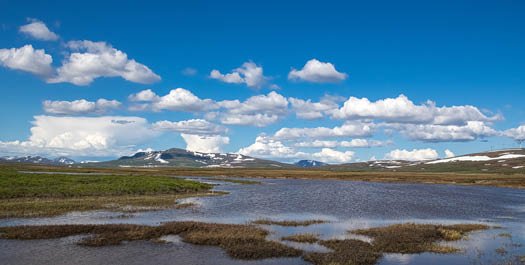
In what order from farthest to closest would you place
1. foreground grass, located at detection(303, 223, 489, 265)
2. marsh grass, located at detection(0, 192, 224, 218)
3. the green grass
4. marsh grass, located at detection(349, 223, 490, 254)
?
the green grass
marsh grass, located at detection(0, 192, 224, 218)
marsh grass, located at detection(349, 223, 490, 254)
foreground grass, located at detection(303, 223, 489, 265)

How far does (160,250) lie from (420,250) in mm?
17947

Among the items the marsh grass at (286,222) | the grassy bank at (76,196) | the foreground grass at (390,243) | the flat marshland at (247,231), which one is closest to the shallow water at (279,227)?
the flat marshland at (247,231)

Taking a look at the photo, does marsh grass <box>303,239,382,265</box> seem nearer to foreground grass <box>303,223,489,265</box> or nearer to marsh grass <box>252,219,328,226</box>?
foreground grass <box>303,223,489,265</box>

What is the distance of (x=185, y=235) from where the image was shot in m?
30.4

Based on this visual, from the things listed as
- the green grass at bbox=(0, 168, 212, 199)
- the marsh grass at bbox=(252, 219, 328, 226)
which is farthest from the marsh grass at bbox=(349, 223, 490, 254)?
the green grass at bbox=(0, 168, 212, 199)

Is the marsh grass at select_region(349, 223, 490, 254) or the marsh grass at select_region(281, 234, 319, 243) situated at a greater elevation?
the marsh grass at select_region(281, 234, 319, 243)

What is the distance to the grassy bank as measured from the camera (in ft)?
142

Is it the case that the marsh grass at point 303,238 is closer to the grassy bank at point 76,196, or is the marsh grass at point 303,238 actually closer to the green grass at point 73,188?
the grassy bank at point 76,196

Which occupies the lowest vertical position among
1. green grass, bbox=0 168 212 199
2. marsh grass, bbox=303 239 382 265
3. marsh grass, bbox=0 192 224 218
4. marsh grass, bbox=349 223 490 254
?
marsh grass, bbox=349 223 490 254

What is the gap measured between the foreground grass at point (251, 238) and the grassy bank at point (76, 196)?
10.8 metres

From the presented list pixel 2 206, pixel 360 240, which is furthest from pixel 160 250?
pixel 2 206

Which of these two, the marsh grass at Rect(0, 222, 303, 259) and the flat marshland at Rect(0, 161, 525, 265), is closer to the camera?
the flat marshland at Rect(0, 161, 525, 265)

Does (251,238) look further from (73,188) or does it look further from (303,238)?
(73,188)

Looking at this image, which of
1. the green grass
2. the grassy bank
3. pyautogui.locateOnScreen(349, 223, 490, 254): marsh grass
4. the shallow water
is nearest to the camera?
the shallow water
